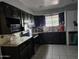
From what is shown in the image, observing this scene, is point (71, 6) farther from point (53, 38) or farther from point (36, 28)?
point (36, 28)

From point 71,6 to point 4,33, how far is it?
4559mm

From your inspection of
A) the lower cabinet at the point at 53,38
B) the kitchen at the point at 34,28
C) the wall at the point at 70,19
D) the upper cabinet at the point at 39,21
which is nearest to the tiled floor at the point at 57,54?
the kitchen at the point at 34,28

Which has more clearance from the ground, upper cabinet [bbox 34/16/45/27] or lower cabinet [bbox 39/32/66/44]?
upper cabinet [bbox 34/16/45/27]

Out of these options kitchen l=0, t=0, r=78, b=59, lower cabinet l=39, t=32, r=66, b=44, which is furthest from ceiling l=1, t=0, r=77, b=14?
lower cabinet l=39, t=32, r=66, b=44

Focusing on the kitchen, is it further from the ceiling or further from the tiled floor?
the tiled floor

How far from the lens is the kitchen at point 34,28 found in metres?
3.26

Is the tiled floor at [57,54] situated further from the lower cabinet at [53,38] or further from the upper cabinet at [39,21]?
the upper cabinet at [39,21]

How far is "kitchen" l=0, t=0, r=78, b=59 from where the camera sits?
3258 mm

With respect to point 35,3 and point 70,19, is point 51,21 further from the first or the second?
point 35,3

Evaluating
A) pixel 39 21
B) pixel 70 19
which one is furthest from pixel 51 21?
→ pixel 70 19

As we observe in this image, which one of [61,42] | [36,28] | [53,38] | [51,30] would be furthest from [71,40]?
[36,28]

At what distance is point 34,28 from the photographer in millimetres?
7469

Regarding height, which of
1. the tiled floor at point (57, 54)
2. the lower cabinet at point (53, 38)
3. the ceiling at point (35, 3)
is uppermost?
the ceiling at point (35, 3)

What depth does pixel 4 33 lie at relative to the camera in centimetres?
336
